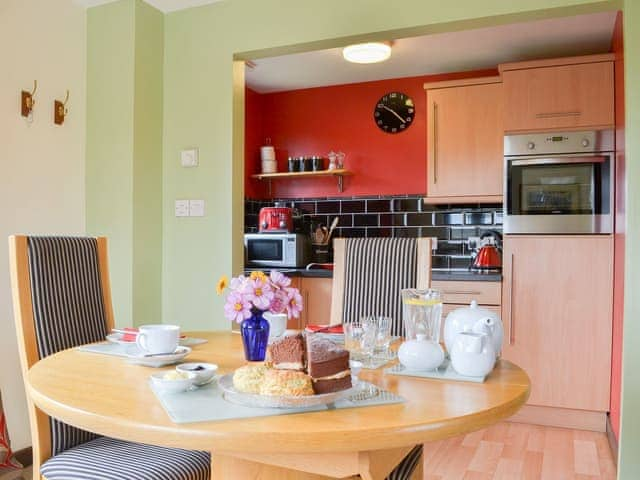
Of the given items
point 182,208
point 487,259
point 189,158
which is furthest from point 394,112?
point 182,208

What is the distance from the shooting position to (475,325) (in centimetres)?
122

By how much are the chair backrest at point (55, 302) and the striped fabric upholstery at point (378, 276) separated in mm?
863

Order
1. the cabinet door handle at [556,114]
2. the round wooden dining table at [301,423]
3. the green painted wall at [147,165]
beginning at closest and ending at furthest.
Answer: the round wooden dining table at [301,423] → the green painted wall at [147,165] → the cabinet door handle at [556,114]

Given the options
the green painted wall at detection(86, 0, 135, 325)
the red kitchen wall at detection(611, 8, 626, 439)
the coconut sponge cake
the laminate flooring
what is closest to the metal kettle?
the red kitchen wall at detection(611, 8, 626, 439)

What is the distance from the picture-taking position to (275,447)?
0.83 metres

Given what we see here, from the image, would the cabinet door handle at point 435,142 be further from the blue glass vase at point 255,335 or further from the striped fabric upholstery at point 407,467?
the blue glass vase at point 255,335

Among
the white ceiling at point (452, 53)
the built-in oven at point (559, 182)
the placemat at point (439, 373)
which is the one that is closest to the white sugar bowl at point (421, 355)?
the placemat at point (439, 373)

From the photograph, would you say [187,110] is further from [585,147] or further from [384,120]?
[585,147]

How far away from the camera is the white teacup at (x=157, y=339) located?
130 centimetres

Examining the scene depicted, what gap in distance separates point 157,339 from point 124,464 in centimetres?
33

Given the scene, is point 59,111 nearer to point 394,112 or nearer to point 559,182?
point 394,112

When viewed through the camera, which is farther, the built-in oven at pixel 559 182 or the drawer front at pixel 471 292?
the drawer front at pixel 471 292

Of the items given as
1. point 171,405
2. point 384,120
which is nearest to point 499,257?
point 384,120

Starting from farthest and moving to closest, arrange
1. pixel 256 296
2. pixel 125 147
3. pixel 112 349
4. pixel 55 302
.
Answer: pixel 125 147
pixel 55 302
pixel 112 349
pixel 256 296
